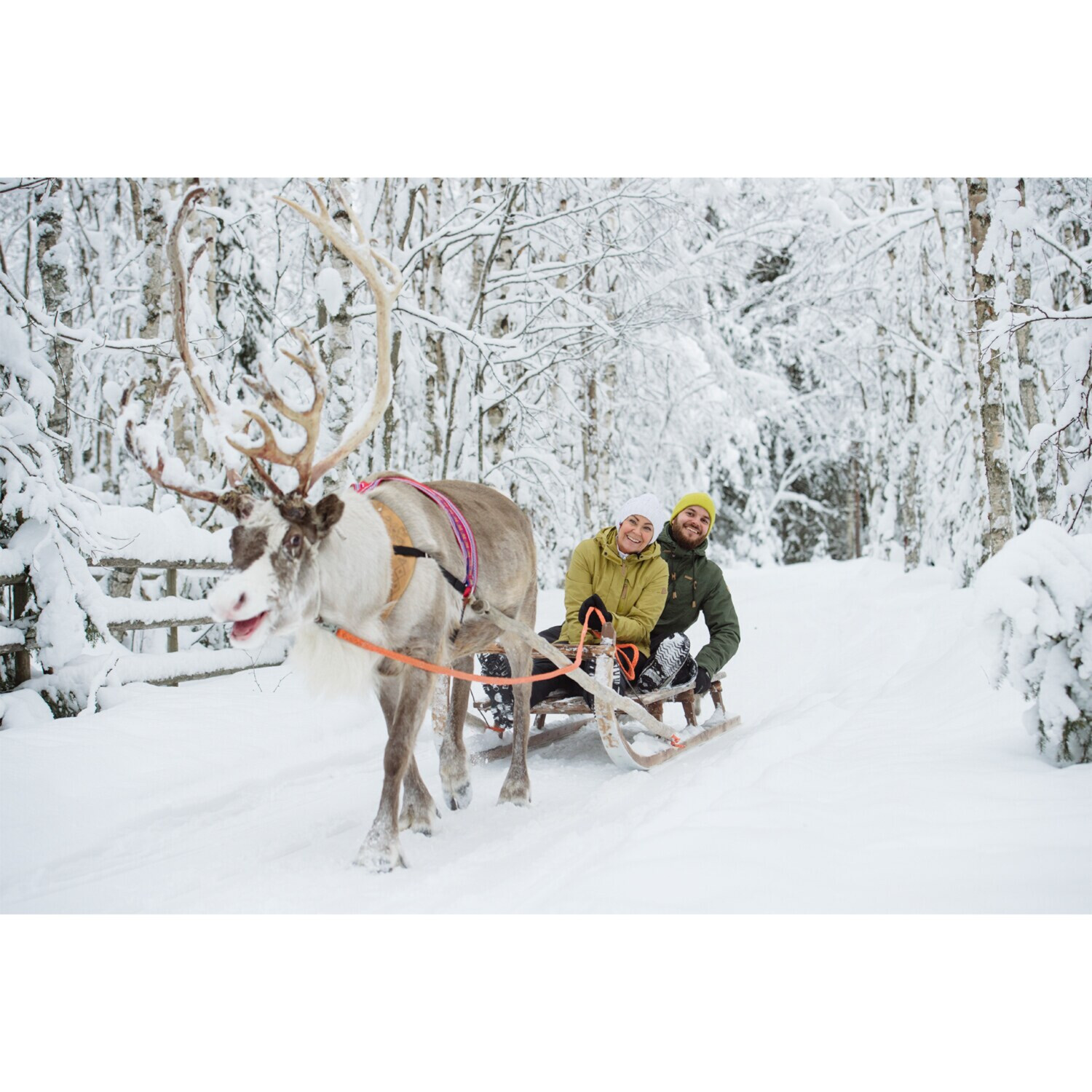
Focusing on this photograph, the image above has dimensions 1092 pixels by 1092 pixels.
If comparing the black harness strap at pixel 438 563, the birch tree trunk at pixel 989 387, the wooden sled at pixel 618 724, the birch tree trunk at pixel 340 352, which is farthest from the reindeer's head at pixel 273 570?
the birch tree trunk at pixel 989 387

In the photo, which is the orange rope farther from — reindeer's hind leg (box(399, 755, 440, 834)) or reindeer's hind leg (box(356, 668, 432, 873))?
reindeer's hind leg (box(399, 755, 440, 834))

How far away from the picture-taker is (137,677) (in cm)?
494

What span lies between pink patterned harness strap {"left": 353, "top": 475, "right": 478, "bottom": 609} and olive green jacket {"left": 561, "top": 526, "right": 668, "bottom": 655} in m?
1.13

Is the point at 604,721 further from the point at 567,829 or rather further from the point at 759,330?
the point at 759,330

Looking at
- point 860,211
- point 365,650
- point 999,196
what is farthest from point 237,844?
point 860,211

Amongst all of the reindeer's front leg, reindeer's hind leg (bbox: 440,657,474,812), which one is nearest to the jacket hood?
the reindeer's front leg

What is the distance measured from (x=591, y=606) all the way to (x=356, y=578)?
66.7 inches

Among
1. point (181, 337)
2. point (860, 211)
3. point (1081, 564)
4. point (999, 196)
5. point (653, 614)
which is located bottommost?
point (653, 614)

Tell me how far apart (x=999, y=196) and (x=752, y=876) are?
429cm

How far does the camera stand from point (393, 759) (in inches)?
114

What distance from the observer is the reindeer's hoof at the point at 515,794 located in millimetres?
3559

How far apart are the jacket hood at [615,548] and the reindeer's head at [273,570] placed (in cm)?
202

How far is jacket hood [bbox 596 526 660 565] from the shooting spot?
4.43 m

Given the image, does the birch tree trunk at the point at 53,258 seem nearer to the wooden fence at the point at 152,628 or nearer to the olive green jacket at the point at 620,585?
the wooden fence at the point at 152,628
